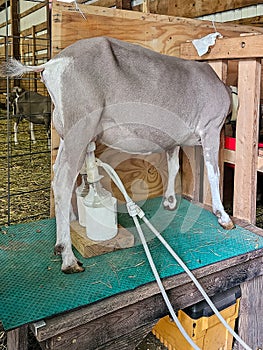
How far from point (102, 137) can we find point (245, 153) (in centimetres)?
85

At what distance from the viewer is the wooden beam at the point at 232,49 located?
2.04 metres

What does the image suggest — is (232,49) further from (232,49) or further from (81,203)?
(81,203)

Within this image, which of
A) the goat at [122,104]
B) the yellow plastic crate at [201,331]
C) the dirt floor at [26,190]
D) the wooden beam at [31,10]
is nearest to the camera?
the goat at [122,104]

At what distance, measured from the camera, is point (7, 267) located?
5.66 feet

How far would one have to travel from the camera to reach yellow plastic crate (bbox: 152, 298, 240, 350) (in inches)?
73.6

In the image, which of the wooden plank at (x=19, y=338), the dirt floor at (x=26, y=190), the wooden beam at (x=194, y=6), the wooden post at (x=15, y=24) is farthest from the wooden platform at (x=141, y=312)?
the wooden post at (x=15, y=24)

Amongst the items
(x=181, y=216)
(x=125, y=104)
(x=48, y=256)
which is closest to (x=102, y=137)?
(x=125, y=104)

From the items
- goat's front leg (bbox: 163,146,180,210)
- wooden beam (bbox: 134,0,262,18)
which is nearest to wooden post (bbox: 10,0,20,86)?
wooden beam (bbox: 134,0,262,18)

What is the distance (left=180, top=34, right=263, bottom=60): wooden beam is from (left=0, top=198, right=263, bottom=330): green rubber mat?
0.88 m

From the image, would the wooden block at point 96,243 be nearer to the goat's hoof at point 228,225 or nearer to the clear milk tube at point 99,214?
the clear milk tube at point 99,214

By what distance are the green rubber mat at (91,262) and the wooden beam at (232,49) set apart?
2.88 ft

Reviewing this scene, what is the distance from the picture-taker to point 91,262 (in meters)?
1.75

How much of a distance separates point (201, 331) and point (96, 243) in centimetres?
63

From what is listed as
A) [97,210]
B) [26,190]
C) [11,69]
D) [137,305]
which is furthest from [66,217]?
[26,190]
